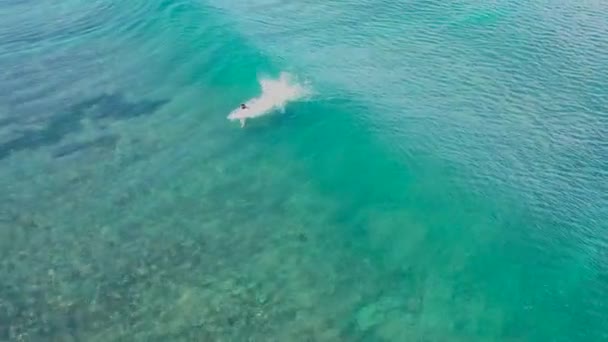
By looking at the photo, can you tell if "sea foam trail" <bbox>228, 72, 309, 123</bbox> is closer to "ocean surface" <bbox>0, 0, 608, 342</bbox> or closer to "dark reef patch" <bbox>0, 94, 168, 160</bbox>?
"ocean surface" <bbox>0, 0, 608, 342</bbox>

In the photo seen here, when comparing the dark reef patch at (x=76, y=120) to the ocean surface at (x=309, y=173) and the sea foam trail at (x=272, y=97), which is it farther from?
the sea foam trail at (x=272, y=97)

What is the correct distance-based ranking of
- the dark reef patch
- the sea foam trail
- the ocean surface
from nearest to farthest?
the ocean surface → the dark reef patch → the sea foam trail

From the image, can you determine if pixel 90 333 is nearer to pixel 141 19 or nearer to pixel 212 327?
pixel 212 327

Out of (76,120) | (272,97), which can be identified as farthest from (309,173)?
(76,120)

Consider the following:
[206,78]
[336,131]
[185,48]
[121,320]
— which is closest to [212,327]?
[121,320]

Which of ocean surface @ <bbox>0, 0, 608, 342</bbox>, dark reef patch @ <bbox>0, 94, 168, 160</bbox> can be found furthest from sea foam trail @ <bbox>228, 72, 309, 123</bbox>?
dark reef patch @ <bbox>0, 94, 168, 160</bbox>

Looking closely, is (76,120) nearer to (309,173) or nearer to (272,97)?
(272,97)

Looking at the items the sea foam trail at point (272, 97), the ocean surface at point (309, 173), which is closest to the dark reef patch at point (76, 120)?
the ocean surface at point (309, 173)
